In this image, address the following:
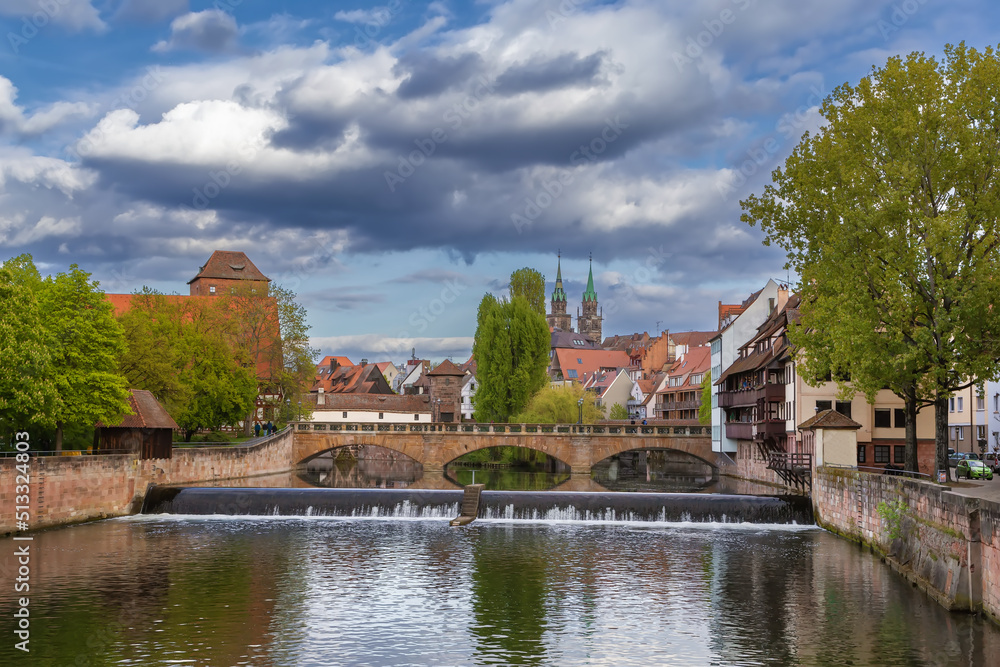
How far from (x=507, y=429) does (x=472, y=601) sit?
5279 centimetres

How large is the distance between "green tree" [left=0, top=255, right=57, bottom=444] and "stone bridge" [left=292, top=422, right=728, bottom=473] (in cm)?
3800

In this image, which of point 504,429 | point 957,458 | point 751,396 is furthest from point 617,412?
point 957,458

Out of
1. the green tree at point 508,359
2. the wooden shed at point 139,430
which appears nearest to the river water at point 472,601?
the wooden shed at point 139,430

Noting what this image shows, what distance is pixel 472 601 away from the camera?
24.2 m

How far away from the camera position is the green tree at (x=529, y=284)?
113 m

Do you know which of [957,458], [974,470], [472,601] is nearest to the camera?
[472,601]

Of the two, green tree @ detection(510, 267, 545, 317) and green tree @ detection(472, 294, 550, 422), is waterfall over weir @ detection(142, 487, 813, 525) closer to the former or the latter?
green tree @ detection(472, 294, 550, 422)

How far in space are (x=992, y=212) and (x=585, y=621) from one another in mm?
17516

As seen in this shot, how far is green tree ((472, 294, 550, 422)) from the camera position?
88500 mm

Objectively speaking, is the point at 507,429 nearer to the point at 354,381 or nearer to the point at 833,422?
the point at 833,422

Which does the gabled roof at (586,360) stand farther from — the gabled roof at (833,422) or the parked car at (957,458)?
the gabled roof at (833,422)

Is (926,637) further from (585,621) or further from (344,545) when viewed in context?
(344,545)

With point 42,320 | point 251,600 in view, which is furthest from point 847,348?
point 42,320

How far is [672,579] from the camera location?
90.7ft
